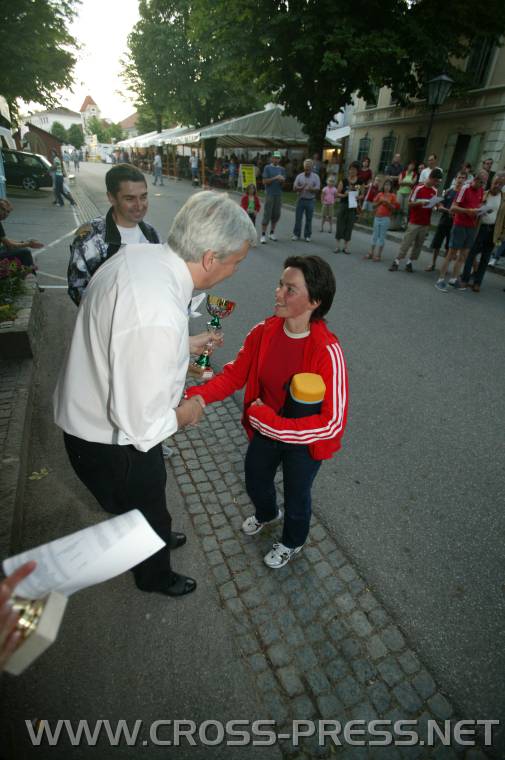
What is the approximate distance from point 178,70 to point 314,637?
3837 centimetres

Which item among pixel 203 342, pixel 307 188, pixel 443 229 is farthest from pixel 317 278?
pixel 307 188

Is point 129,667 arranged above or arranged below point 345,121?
below

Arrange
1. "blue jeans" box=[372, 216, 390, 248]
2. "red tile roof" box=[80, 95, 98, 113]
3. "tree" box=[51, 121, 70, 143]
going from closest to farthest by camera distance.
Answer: "blue jeans" box=[372, 216, 390, 248], "tree" box=[51, 121, 70, 143], "red tile roof" box=[80, 95, 98, 113]

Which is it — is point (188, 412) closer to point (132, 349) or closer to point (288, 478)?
point (132, 349)

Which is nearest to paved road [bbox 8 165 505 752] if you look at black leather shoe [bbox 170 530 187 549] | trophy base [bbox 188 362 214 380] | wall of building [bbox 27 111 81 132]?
Result: black leather shoe [bbox 170 530 187 549]

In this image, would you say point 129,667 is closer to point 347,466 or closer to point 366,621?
point 366,621

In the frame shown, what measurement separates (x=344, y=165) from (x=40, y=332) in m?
30.8

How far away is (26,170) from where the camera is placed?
20078 mm

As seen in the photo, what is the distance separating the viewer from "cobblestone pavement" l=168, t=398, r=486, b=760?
1.93m

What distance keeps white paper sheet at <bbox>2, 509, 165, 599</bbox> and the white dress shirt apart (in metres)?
0.36

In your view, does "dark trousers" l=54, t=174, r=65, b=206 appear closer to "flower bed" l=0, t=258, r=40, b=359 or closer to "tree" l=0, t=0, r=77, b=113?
"tree" l=0, t=0, r=77, b=113

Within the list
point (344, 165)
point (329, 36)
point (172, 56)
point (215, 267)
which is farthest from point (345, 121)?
point (215, 267)

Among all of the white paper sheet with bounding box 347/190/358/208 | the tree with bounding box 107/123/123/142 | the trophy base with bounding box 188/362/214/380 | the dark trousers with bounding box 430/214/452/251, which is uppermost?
the tree with bounding box 107/123/123/142

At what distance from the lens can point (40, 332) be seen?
5320mm
